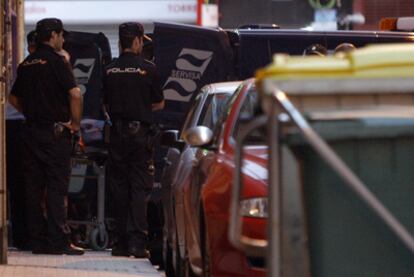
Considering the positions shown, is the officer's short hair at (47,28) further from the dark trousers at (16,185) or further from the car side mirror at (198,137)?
the car side mirror at (198,137)

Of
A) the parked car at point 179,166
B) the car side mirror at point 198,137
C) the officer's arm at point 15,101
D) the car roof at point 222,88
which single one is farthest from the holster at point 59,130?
the car side mirror at point 198,137

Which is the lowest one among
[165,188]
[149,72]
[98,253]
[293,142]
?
[98,253]

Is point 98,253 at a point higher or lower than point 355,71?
lower

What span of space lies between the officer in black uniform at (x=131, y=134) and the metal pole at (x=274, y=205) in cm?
759

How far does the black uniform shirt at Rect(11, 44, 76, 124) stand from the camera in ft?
39.2

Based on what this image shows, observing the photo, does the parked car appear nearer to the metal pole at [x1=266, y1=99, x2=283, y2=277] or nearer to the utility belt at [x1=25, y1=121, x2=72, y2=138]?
the utility belt at [x1=25, y1=121, x2=72, y2=138]

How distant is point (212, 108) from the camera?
10969 mm

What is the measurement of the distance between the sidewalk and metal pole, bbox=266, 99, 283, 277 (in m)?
5.53

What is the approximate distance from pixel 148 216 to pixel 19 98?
235 centimetres

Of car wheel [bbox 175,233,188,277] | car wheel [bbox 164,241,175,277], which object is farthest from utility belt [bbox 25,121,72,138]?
car wheel [bbox 175,233,188,277]

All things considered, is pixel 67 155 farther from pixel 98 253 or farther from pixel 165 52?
pixel 165 52

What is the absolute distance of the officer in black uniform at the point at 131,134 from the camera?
487 inches

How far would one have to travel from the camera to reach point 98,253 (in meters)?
12.8

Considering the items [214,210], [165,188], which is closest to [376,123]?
[214,210]
